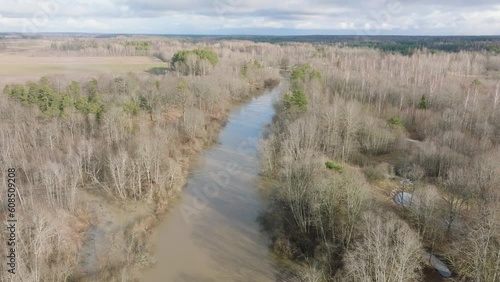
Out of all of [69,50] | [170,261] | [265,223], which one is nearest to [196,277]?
[170,261]

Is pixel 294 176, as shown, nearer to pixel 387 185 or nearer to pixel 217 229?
pixel 217 229

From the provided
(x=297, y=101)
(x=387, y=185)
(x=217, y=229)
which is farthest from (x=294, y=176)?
(x=297, y=101)

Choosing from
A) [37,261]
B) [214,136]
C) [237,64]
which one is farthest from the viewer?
[237,64]

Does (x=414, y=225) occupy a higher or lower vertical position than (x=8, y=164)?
lower

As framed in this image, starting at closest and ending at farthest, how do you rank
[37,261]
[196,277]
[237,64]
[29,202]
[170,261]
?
[37,261], [196,277], [170,261], [29,202], [237,64]

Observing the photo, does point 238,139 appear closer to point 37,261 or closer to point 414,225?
point 414,225

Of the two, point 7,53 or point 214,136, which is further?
point 7,53

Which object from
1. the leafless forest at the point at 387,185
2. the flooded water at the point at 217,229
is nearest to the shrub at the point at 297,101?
the leafless forest at the point at 387,185

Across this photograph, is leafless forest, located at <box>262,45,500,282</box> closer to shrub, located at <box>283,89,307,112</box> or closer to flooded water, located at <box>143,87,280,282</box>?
shrub, located at <box>283,89,307,112</box>
